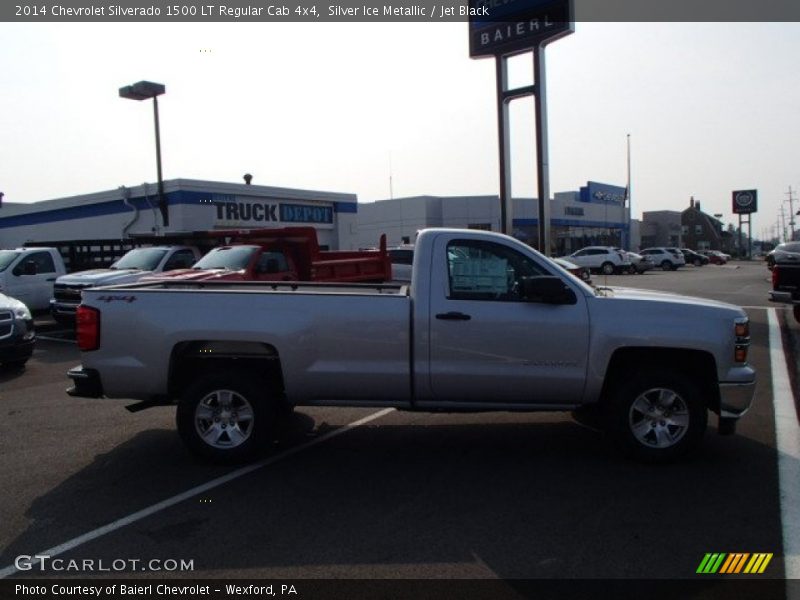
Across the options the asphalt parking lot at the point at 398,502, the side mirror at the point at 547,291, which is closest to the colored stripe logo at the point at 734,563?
the asphalt parking lot at the point at 398,502

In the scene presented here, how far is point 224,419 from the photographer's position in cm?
580

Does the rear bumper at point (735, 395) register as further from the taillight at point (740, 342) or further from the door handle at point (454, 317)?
the door handle at point (454, 317)

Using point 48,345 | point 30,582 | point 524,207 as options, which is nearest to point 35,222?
point 48,345

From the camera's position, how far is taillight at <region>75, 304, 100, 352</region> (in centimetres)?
577

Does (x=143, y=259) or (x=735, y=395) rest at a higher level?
(x=143, y=259)

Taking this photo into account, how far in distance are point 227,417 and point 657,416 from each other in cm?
367

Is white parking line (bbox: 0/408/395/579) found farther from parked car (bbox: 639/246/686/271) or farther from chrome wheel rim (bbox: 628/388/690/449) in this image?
parked car (bbox: 639/246/686/271)

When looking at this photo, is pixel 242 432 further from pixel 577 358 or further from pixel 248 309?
pixel 577 358

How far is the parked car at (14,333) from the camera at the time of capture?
34.7ft

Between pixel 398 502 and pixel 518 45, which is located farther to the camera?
pixel 518 45

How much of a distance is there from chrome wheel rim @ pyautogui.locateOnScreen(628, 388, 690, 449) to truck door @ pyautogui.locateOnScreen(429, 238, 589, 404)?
52 centimetres

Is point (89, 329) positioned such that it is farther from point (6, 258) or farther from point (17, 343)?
point (6, 258)

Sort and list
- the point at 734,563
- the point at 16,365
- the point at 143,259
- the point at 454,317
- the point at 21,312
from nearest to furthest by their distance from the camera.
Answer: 1. the point at 734,563
2. the point at 454,317
3. the point at 21,312
4. the point at 16,365
5. the point at 143,259

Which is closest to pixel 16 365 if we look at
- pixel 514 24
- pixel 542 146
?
pixel 542 146
